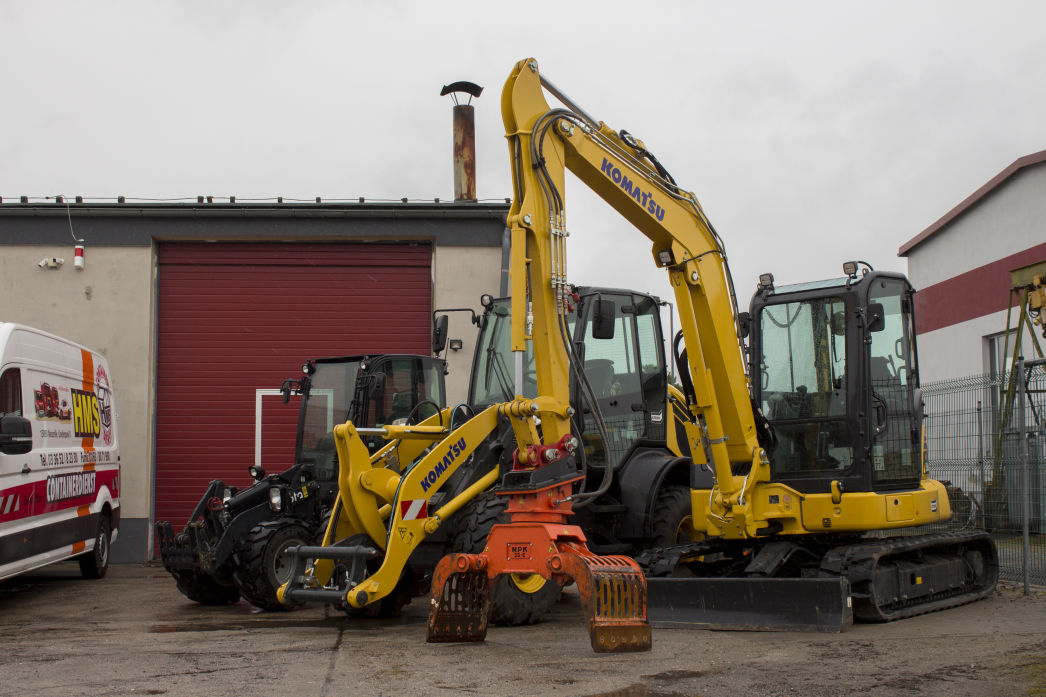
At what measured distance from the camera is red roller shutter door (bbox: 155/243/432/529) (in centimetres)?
1522

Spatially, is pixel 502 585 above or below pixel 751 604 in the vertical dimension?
above

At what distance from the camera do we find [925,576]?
824cm

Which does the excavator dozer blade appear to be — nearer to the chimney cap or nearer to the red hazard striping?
the red hazard striping

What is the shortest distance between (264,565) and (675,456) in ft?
11.9

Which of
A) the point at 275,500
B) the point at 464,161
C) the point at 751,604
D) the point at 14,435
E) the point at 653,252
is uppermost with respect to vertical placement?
the point at 464,161

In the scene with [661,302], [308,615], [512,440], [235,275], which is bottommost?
[308,615]

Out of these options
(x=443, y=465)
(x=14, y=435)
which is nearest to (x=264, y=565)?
(x=443, y=465)

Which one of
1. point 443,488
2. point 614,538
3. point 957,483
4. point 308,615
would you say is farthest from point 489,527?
point 957,483

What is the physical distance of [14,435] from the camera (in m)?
8.77

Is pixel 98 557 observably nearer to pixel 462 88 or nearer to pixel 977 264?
pixel 462 88

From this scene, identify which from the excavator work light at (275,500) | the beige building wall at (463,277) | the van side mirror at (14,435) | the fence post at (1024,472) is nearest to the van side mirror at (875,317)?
the fence post at (1024,472)

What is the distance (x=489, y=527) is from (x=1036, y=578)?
5.43 meters

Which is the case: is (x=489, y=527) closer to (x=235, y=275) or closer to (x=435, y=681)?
(x=435, y=681)

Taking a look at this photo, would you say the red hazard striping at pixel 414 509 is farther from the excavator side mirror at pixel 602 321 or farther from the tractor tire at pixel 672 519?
the tractor tire at pixel 672 519
